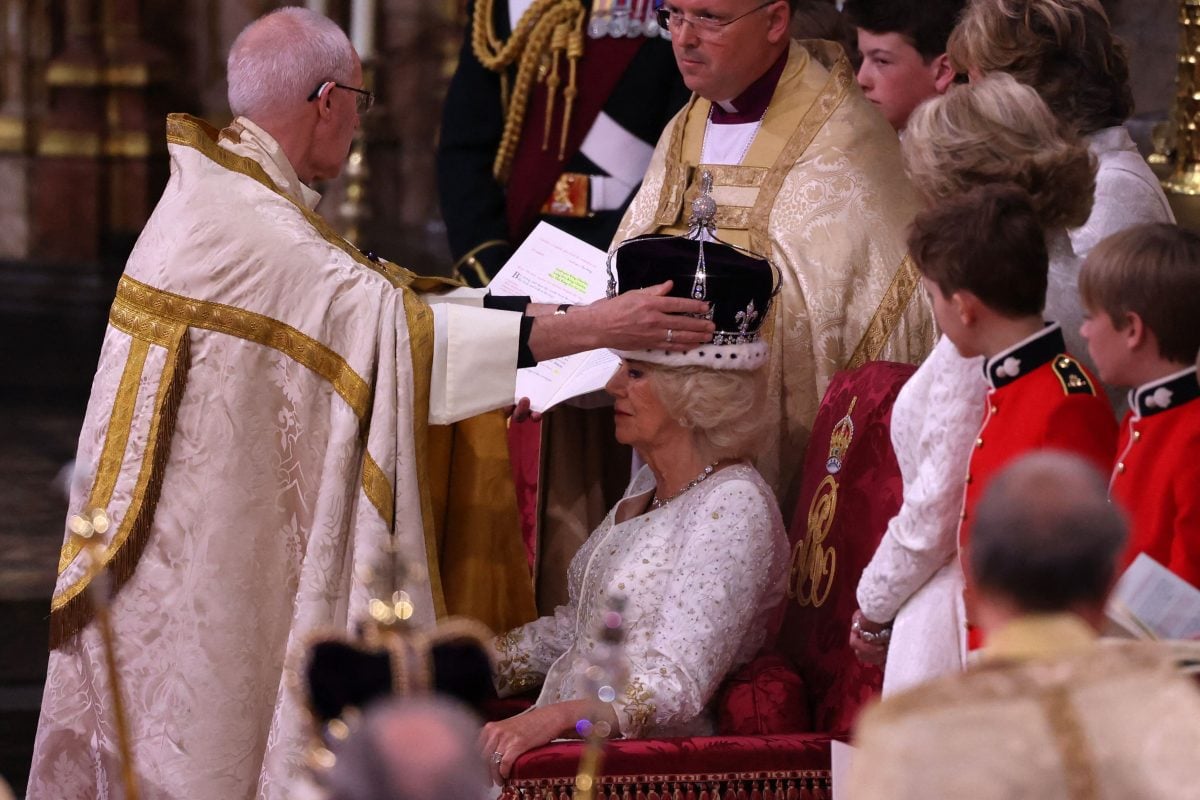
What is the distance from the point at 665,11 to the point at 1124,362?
1.71 m

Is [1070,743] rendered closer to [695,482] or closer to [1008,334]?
[1008,334]

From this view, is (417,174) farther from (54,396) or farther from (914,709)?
(914,709)

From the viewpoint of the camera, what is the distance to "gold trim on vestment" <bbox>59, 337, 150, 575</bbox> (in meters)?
3.57

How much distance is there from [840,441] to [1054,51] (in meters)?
0.75

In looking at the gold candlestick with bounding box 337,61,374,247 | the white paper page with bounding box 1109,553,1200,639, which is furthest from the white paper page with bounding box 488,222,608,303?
the gold candlestick with bounding box 337,61,374,247

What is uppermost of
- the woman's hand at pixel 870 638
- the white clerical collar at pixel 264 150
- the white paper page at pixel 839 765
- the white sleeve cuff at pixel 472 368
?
the white clerical collar at pixel 264 150

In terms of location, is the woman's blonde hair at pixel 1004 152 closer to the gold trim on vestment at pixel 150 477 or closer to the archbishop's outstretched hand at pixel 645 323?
the archbishop's outstretched hand at pixel 645 323

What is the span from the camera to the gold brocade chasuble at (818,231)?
12.3ft

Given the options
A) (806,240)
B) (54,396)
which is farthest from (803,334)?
(54,396)

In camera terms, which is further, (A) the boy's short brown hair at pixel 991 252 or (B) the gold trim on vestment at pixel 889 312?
(B) the gold trim on vestment at pixel 889 312

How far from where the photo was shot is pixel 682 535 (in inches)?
131

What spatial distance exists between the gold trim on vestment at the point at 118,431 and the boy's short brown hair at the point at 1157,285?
71.1 inches

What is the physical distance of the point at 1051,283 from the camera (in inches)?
120

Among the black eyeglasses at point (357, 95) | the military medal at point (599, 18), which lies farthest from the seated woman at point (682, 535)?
the military medal at point (599, 18)
